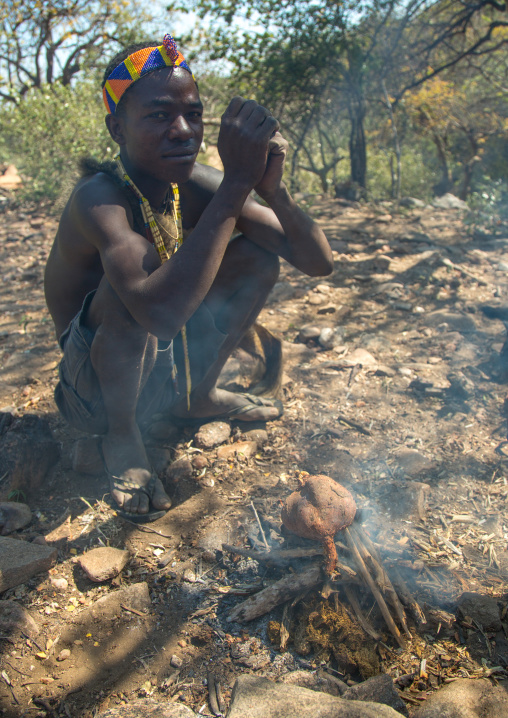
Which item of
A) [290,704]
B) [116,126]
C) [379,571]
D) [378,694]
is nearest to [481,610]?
[379,571]

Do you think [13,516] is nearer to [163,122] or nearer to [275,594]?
[275,594]

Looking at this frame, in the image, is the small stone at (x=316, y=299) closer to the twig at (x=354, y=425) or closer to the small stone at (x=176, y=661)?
the twig at (x=354, y=425)

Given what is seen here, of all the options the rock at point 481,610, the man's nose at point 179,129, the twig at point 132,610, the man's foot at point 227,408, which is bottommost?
the twig at point 132,610

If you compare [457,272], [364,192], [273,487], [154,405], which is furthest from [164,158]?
[364,192]

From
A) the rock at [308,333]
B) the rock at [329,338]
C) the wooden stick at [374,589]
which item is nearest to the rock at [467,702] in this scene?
the wooden stick at [374,589]

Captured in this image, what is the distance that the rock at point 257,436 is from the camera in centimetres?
254

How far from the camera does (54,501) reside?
87.8 inches

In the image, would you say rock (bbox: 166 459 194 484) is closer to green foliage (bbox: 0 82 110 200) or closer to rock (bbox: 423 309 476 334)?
rock (bbox: 423 309 476 334)

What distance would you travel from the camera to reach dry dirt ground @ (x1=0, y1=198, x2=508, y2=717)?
152cm

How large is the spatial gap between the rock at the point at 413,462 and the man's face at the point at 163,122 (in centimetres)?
149

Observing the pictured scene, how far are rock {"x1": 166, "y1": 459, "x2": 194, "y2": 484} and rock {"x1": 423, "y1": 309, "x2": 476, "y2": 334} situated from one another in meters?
2.09

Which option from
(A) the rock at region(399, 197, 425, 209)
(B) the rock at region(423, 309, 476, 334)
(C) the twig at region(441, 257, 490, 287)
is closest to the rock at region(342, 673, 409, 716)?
(B) the rock at region(423, 309, 476, 334)

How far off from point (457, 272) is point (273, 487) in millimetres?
3007

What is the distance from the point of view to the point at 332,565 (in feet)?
5.34
